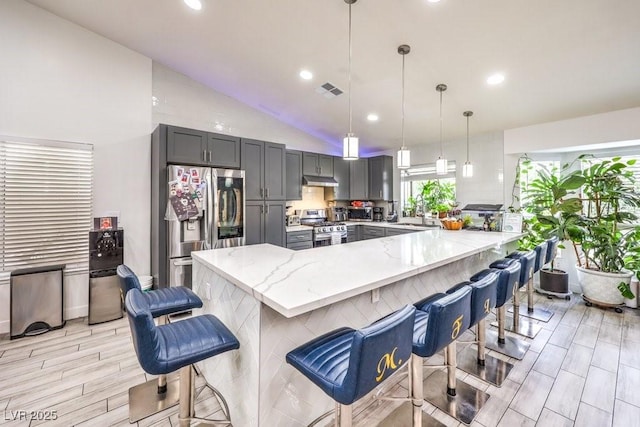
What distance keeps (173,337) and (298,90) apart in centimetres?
355

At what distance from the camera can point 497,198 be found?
14.5ft

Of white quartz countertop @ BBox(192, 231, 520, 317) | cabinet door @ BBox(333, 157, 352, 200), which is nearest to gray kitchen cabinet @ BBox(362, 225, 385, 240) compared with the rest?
cabinet door @ BBox(333, 157, 352, 200)

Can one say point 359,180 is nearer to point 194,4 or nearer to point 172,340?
point 194,4

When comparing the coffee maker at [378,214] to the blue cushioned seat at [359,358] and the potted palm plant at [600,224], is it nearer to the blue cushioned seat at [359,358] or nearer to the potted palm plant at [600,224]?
the potted palm plant at [600,224]

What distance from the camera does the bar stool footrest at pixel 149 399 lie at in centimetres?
185

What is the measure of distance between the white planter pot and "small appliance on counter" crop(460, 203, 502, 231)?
1226mm

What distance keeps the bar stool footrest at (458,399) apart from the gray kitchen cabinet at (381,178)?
4.02m

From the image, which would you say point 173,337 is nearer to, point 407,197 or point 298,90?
point 298,90

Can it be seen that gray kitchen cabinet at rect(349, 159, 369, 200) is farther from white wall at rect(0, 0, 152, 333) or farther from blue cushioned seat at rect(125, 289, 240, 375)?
blue cushioned seat at rect(125, 289, 240, 375)

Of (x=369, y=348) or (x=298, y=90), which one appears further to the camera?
(x=298, y=90)

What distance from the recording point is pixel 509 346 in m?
2.64

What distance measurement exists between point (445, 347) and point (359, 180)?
4557mm

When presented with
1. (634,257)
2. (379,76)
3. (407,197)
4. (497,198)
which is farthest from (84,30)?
(634,257)
